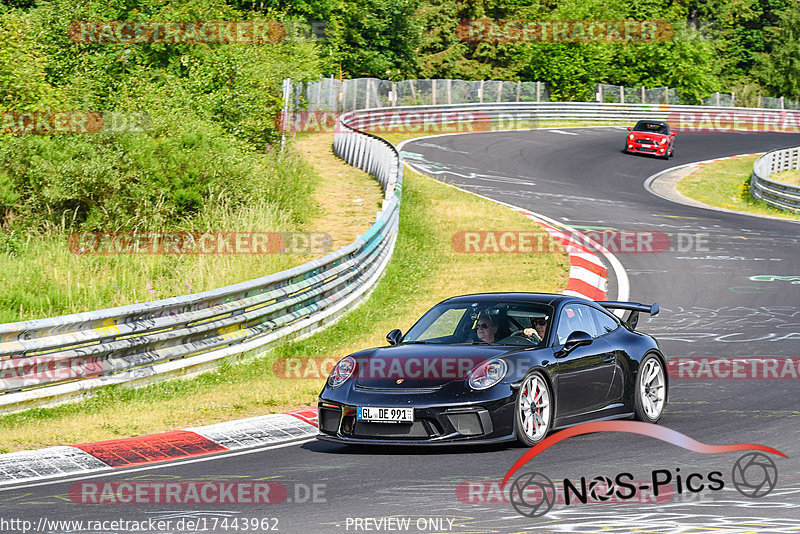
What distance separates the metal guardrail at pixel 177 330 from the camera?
966 cm

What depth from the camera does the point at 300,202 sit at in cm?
2334

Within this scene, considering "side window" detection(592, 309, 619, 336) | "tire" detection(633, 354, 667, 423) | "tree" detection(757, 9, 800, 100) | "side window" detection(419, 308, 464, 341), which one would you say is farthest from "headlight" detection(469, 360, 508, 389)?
"tree" detection(757, 9, 800, 100)

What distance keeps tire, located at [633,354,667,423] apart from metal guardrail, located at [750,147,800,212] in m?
21.4

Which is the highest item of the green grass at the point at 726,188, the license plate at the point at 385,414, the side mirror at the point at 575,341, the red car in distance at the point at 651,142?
the side mirror at the point at 575,341

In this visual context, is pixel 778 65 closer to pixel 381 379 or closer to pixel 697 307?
pixel 697 307

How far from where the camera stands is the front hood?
8086 millimetres

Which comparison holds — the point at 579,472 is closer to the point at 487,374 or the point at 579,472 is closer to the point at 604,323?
the point at 487,374

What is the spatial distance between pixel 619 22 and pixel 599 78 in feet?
26.2

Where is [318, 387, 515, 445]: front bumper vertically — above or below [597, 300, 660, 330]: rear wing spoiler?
below

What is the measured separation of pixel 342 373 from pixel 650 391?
9.62ft

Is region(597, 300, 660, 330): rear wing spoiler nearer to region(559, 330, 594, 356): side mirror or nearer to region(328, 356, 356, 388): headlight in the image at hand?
region(559, 330, 594, 356): side mirror

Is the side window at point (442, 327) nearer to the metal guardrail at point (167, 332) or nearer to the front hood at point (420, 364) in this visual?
the front hood at point (420, 364)

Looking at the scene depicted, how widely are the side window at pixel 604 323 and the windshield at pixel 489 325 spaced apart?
71 cm

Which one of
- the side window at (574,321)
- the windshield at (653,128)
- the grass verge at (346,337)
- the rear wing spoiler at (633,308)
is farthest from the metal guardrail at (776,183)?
the side window at (574,321)
